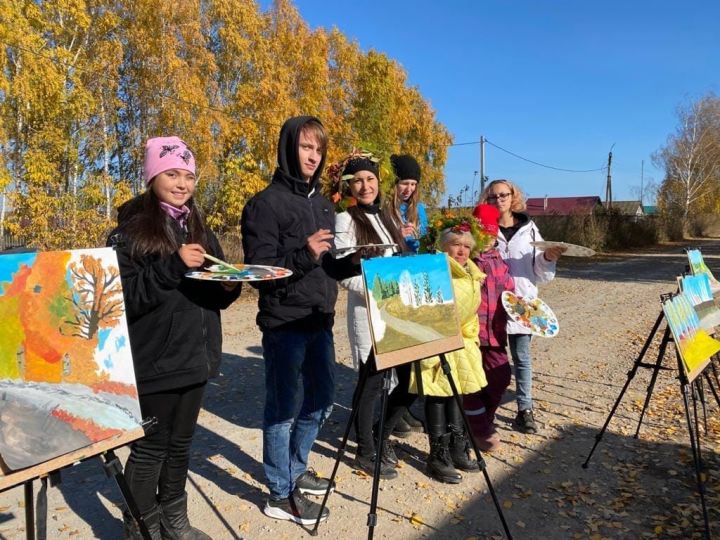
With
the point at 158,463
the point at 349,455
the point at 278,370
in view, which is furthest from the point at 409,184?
the point at 158,463

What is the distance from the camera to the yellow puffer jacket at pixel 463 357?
323 centimetres

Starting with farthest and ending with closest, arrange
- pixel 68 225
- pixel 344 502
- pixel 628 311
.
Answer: pixel 68 225 < pixel 628 311 < pixel 344 502

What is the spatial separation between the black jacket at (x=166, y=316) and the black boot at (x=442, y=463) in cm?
173

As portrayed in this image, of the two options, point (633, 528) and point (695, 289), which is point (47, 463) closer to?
point (633, 528)

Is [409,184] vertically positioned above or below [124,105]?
below

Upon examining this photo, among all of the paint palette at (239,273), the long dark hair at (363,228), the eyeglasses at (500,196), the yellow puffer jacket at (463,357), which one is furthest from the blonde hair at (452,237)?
the paint palette at (239,273)

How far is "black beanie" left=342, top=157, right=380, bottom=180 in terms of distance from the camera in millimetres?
3180

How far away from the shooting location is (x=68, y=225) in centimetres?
1076

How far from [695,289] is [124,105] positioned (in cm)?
1547

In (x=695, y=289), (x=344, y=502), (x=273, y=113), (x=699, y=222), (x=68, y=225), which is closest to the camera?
(x=344, y=502)

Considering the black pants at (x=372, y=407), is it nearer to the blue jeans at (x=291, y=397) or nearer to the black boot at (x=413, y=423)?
the blue jeans at (x=291, y=397)

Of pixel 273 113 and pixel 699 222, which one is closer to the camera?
pixel 273 113

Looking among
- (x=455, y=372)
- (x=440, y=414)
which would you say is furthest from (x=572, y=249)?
(x=440, y=414)

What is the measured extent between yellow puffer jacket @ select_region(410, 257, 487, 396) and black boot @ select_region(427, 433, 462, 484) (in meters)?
0.37
